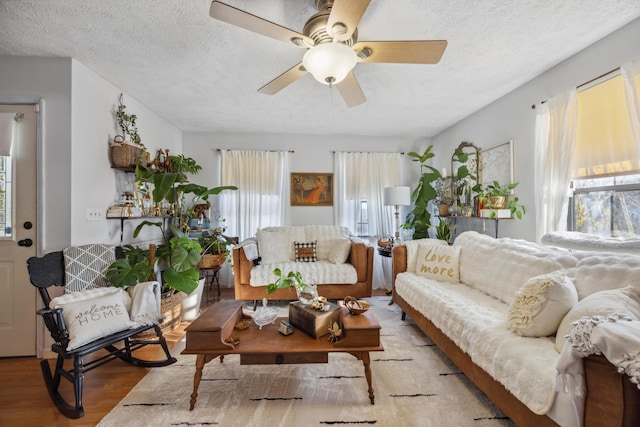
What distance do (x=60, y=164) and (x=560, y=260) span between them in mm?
3838

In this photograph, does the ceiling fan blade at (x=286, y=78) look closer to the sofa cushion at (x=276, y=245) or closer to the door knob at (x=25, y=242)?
the sofa cushion at (x=276, y=245)

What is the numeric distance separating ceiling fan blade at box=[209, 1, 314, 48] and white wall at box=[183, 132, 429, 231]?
2.85 metres

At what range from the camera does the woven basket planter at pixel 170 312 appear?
2.53 m

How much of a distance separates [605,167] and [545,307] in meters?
1.47

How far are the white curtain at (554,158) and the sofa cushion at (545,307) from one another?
119cm

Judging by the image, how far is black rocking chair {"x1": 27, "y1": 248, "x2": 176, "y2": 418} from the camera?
1.61m

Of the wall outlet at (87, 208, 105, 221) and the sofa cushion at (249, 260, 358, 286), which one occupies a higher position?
the wall outlet at (87, 208, 105, 221)

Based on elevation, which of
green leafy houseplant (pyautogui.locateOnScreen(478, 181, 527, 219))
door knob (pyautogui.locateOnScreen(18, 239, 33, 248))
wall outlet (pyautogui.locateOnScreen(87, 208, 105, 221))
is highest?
green leafy houseplant (pyautogui.locateOnScreen(478, 181, 527, 219))

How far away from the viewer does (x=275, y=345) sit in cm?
161

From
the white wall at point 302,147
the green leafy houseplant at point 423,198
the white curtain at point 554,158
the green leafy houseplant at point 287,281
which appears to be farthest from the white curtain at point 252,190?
Result: the white curtain at point 554,158

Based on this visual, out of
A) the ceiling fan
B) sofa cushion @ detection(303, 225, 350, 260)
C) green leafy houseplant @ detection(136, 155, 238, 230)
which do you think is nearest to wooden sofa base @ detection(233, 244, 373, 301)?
sofa cushion @ detection(303, 225, 350, 260)

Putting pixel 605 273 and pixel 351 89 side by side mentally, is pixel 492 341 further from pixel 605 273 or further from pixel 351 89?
pixel 351 89

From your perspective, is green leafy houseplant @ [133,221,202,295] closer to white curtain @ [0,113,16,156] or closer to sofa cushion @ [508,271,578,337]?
white curtain @ [0,113,16,156]

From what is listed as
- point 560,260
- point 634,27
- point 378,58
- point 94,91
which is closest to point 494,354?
point 560,260
